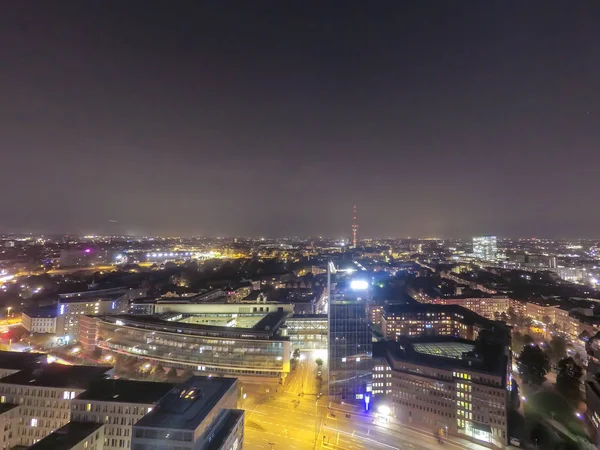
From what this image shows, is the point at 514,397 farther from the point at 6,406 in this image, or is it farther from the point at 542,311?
the point at 6,406

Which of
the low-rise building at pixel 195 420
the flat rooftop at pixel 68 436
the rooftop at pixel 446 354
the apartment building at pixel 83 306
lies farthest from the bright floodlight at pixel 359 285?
the apartment building at pixel 83 306

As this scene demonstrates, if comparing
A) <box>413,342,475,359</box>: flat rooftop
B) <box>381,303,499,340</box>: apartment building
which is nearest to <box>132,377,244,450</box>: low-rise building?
<box>413,342,475,359</box>: flat rooftop

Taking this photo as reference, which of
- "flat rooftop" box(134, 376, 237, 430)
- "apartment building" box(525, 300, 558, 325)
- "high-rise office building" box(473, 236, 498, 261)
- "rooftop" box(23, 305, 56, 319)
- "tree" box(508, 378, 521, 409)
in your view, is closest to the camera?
"flat rooftop" box(134, 376, 237, 430)

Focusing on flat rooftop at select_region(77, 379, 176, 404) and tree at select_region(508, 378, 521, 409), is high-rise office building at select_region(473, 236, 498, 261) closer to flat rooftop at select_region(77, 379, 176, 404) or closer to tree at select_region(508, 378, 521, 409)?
tree at select_region(508, 378, 521, 409)

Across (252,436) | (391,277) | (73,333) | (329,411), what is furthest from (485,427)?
(391,277)

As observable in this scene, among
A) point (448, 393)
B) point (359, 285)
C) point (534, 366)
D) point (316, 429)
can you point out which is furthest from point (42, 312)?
point (534, 366)
